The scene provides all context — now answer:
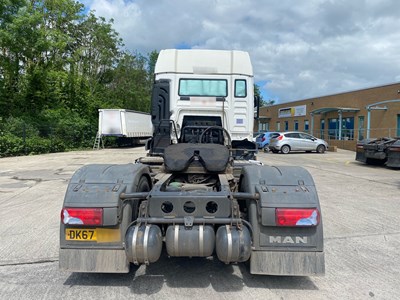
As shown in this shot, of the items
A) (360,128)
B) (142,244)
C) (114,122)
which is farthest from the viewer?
(360,128)

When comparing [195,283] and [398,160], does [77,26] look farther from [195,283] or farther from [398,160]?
[195,283]

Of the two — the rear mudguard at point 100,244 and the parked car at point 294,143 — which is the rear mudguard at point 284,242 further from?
the parked car at point 294,143

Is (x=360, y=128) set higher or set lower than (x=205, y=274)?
higher

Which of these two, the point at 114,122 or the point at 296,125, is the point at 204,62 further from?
the point at 296,125

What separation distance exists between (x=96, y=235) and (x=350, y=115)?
103 ft

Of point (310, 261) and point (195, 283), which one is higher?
point (310, 261)

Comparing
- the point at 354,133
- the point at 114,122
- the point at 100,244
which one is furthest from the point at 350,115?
the point at 100,244

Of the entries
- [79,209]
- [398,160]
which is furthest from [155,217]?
[398,160]

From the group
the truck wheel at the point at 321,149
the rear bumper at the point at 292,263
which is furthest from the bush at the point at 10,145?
the rear bumper at the point at 292,263

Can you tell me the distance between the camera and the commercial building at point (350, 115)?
2603 centimetres

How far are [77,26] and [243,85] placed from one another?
29.4m

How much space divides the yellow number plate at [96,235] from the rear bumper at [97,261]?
0.34ft

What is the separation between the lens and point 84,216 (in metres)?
3.28

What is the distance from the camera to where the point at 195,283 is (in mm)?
3602
